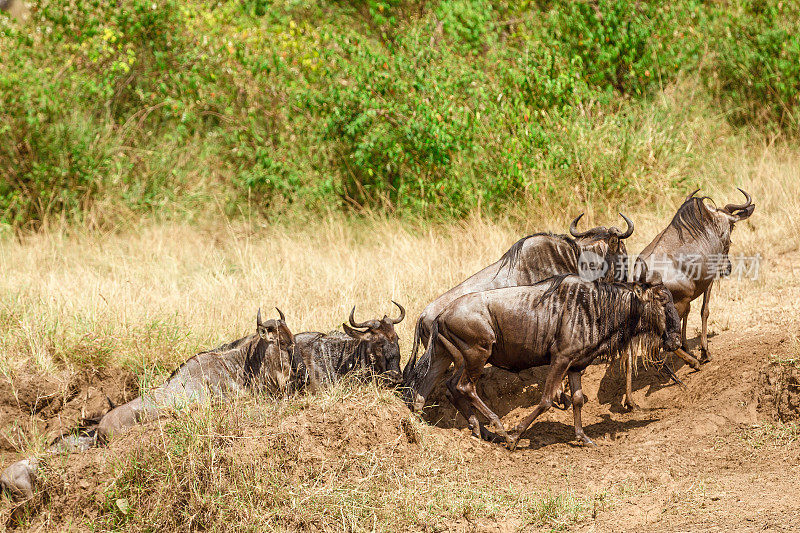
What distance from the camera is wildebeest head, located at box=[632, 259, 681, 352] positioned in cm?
663

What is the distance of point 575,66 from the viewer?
40.8 ft

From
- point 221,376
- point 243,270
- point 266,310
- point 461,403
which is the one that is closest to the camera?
point 461,403

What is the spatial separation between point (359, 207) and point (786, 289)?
657 cm

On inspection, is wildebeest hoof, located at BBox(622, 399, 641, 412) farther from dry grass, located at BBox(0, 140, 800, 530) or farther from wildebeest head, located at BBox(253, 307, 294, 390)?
wildebeest head, located at BBox(253, 307, 294, 390)

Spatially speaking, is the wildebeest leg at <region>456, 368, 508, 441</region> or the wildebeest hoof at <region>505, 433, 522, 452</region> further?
the wildebeest leg at <region>456, 368, 508, 441</region>

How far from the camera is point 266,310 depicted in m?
9.01

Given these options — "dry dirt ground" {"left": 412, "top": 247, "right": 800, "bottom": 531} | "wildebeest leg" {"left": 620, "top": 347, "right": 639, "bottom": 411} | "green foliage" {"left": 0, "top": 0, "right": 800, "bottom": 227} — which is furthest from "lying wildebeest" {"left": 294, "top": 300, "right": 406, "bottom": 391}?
"green foliage" {"left": 0, "top": 0, "right": 800, "bottom": 227}

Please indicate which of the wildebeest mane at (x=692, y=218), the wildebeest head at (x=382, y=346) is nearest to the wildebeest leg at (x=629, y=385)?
the wildebeest mane at (x=692, y=218)

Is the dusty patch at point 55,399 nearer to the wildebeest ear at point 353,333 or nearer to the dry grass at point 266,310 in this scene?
the dry grass at point 266,310

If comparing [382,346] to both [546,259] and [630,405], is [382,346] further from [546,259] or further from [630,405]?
[630,405]

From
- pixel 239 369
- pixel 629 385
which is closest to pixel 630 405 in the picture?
pixel 629 385

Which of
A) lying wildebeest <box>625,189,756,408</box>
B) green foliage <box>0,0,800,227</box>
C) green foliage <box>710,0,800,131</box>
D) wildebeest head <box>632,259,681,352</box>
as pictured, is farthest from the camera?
green foliage <box>710,0,800,131</box>

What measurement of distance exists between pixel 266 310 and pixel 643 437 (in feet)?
13.9

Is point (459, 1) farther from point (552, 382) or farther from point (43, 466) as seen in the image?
point (43, 466)
